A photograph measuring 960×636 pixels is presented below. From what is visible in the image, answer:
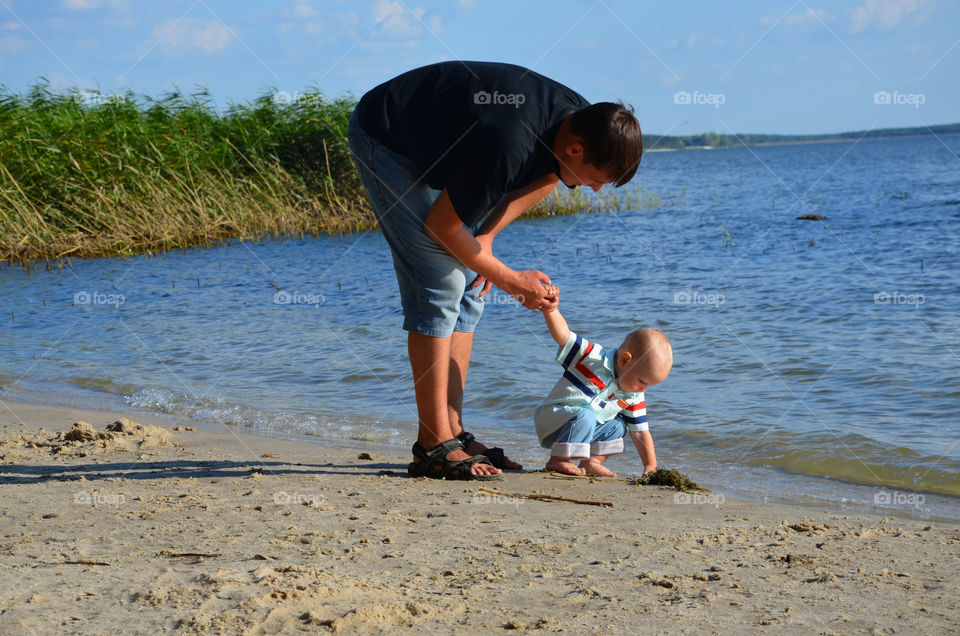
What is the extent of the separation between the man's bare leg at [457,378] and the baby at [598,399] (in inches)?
13.5

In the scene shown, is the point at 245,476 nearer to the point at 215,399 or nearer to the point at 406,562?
the point at 406,562

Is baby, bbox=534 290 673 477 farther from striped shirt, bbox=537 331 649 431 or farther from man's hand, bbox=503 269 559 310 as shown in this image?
man's hand, bbox=503 269 559 310

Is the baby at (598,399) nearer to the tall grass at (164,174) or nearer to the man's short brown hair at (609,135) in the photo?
the man's short brown hair at (609,135)

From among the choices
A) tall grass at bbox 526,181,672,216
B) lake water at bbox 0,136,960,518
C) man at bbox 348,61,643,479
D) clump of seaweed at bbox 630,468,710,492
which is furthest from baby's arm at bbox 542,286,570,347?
tall grass at bbox 526,181,672,216

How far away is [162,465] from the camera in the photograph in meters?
3.85

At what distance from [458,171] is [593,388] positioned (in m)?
1.29

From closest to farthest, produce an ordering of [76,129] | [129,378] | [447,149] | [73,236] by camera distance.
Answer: [447,149], [129,378], [73,236], [76,129]

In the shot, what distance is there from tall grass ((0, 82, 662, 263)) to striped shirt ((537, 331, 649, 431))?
11478 mm

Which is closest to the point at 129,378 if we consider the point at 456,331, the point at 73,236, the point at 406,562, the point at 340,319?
the point at 340,319

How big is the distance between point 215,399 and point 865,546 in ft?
13.5

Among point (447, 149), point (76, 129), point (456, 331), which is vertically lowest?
point (456, 331)

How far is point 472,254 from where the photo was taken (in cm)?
307

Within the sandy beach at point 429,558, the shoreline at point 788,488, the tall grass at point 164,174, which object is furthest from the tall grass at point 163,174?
the sandy beach at point 429,558

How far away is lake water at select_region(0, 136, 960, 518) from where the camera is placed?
168 inches
